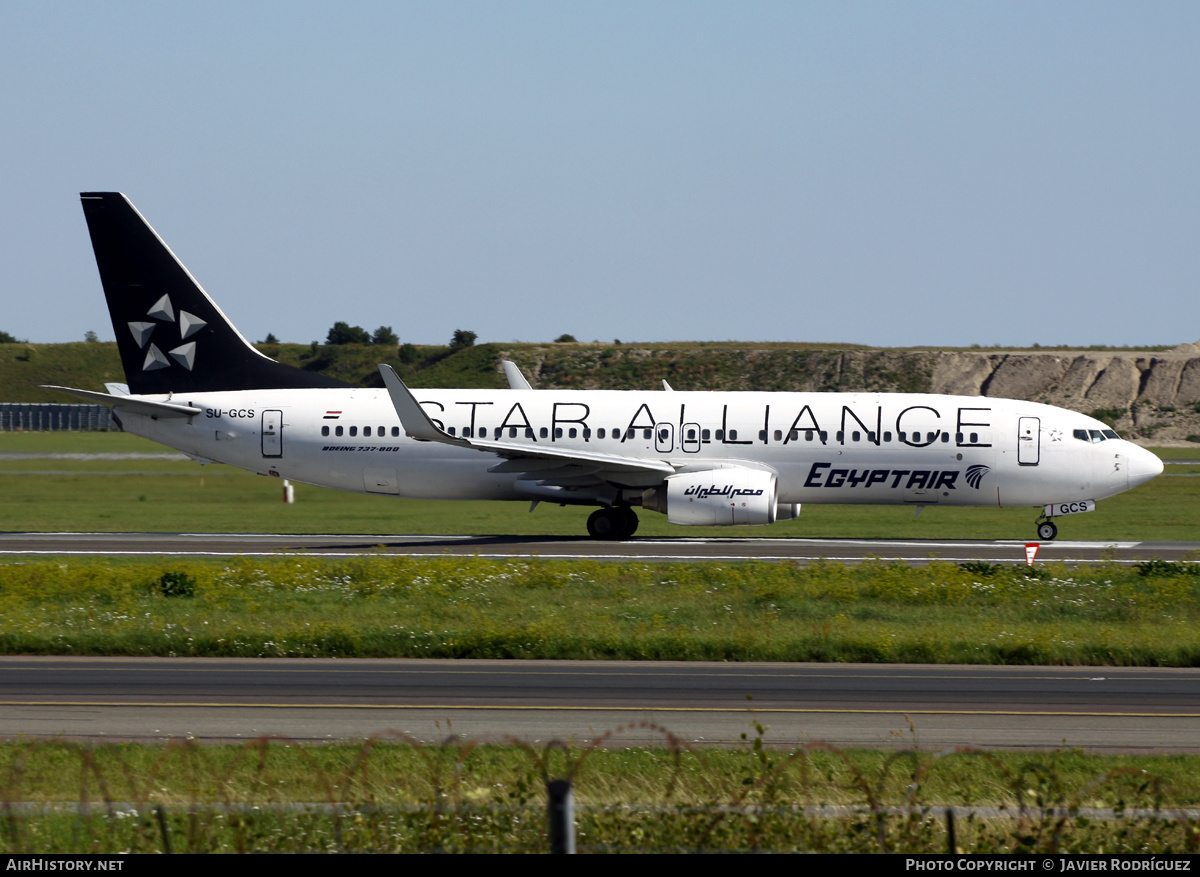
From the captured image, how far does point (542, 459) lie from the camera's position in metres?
35.6

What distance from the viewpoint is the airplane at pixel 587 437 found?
119ft

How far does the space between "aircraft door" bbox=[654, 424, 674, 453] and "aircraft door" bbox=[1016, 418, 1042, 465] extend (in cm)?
Answer: 1006

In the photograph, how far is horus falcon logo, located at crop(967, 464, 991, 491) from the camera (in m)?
36.4

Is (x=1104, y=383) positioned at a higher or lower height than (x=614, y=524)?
higher

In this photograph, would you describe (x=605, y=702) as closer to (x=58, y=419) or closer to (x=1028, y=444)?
(x=1028, y=444)

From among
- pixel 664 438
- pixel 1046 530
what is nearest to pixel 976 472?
pixel 1046 530

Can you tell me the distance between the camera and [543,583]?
2594cm

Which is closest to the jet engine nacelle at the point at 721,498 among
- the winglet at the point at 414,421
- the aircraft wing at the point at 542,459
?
the aircraft wing at the point at 542,459

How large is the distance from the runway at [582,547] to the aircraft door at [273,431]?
2.86 m

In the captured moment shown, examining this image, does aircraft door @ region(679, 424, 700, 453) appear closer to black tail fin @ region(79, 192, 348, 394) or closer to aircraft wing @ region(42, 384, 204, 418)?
black tail fin @ region(79, 192, 348, 394)

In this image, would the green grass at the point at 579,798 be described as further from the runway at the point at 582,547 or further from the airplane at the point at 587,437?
the airplane at the point at 587,437

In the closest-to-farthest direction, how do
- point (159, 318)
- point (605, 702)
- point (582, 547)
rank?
point (605, 702)
point (582, 547)
point (159, 318)

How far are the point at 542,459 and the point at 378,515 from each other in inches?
573
